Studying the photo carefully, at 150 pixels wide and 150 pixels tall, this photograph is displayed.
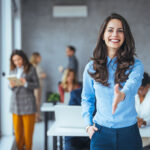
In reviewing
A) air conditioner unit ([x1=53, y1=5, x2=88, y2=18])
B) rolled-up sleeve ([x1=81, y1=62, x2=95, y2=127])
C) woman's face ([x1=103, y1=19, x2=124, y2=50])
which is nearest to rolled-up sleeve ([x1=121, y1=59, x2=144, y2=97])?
woman's face ([x1=103, y1=19, x2=124, y2=50])

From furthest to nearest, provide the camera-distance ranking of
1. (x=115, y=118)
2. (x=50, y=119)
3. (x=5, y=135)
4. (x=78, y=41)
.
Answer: (x=78, y=41) < (x=50, y=119) < (x=5, y=135) < (x=115, y=118)

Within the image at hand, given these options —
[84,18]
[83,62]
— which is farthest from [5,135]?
[84,18]

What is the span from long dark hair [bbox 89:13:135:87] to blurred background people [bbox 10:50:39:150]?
205 centimetres

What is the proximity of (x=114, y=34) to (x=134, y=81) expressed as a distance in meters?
0.30

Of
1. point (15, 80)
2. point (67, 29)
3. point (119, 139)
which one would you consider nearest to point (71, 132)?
point (119, 139)

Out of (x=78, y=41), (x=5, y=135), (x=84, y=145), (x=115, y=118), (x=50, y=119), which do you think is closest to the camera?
(x=115, y=118)

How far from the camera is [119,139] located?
1.38 meters

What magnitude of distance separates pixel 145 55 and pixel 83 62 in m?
1.66

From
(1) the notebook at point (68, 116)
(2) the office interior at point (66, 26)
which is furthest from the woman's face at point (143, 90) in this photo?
(2) the office interior at point (66, 26)

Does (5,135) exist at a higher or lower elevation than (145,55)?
lower

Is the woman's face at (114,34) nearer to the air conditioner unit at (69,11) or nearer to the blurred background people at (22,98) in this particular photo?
the blurred background people at (22,98)

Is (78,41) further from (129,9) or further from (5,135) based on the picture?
(5,135)

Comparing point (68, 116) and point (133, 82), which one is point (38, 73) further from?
point (133, 82)

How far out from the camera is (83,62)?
23.2 feet
